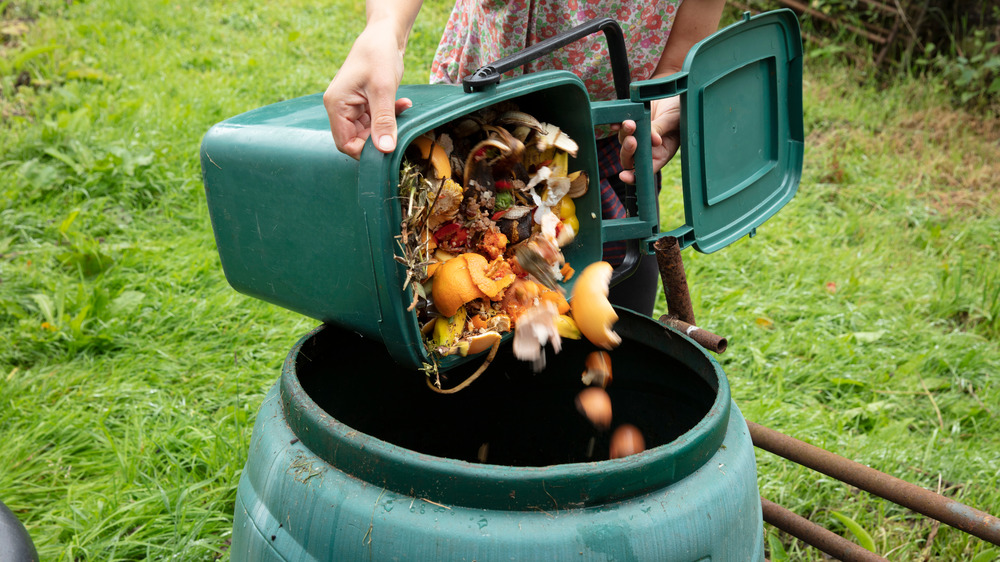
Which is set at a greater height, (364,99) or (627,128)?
(364,99)

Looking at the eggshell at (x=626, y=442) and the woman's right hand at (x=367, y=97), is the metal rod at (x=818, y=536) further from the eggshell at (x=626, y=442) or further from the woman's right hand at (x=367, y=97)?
the woman's right hand at (x=367, y=97)

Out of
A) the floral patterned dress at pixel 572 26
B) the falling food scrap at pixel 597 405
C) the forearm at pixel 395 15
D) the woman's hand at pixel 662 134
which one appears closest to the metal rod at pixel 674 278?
the woman's hand at pixel 662 134

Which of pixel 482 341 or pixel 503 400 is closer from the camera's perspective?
pixel 482 341

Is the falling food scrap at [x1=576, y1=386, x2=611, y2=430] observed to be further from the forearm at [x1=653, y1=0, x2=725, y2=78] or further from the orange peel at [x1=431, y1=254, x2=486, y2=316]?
the forearm at [x1=653, y1=0, x2=725, y2=78]

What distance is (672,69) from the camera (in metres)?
1.69

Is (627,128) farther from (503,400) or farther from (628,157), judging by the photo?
(503,400)

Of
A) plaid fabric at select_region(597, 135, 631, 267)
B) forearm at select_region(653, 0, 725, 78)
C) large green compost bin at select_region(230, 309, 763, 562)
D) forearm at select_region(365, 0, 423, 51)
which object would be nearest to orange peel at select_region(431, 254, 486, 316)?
large green compost bin at select_region(230, 309, 763, 562)

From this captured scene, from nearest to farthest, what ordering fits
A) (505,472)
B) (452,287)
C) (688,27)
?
(505,472) → (452,287) → (688,27)

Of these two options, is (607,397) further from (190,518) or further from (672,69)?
(190,518)

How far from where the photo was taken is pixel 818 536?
5.33 ft

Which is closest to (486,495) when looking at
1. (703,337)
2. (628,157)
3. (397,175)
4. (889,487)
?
(397,175)

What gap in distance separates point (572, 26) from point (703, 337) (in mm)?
699

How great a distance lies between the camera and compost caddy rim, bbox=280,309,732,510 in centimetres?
94

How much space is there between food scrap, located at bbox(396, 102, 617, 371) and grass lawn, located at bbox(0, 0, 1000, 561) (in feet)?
3.19
